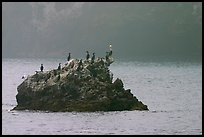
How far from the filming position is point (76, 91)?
7000 centimetres

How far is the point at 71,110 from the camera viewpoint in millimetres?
70000

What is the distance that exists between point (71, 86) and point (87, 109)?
8.12 ft

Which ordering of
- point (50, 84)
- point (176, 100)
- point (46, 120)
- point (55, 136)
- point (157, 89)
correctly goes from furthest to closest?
point (157, 89), point (176, 100), point (50, 84), point (46, 120), point (55, 136)

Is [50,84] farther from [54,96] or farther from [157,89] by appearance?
[157,89]

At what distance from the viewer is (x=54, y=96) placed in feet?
230

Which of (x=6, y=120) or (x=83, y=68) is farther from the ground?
(x=83, y=68)

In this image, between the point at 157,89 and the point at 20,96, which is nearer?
the point at 20,96

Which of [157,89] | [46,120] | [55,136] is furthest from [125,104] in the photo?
[157,89]

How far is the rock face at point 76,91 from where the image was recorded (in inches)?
2751

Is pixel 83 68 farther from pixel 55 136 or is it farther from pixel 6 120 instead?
pixel 55 136

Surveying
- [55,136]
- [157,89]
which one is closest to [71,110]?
[55,136]

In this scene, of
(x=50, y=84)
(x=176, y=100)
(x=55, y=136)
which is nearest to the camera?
(x=55, y=136)

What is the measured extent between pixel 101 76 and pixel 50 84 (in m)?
4.72

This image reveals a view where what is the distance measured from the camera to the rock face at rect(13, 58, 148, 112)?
69.9 m
